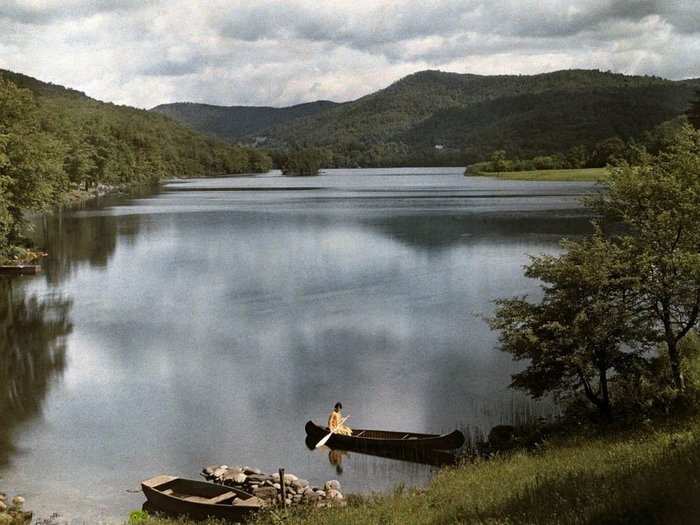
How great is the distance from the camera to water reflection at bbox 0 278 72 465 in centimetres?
2328

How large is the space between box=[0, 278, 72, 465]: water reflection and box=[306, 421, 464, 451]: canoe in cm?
807

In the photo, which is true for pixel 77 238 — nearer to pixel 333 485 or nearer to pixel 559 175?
pixel 333 485

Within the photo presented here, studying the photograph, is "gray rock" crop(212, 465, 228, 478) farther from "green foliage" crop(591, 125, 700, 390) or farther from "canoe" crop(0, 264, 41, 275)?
"canoe" crop(0, 264, 41, 275)

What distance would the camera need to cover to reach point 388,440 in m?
19.8

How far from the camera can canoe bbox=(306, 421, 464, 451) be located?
19344mm

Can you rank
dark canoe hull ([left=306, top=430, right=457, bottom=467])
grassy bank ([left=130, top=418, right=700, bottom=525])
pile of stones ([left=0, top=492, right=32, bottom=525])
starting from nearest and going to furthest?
grassy bank ([left=130, top=418, right=700, bottom=525]) < pile of stones ([left=0, top=492, right=32, bottom=525]) < dark canoe hull ([left=306, top=430, right=457, bottom=467])

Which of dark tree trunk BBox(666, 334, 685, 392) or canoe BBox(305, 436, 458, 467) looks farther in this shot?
dark tree trunk BBox(666, 334, 685, 392)

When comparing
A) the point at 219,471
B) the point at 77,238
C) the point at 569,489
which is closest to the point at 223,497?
the point at 219,471

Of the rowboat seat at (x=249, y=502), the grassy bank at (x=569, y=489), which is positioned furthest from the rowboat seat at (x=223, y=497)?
the grassy bank at (x=569, y=489)

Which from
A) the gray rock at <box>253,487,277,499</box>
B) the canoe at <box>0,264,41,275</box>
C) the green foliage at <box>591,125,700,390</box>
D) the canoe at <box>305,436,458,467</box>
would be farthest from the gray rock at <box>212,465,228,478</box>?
the canoe at <box>0,264,41,275</box>

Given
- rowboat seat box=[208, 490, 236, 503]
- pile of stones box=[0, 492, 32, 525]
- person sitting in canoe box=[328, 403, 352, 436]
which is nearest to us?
pile of stones box=[0, 492, 32, 525]

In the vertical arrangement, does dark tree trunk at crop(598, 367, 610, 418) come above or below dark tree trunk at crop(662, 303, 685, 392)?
below

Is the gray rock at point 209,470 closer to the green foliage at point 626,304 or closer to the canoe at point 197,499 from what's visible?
the canoe at point 197,499

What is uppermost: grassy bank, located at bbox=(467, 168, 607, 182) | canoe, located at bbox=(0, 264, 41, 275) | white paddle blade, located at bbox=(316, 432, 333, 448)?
grassy bank, located at bbox=(467, 168, 607, 182)
